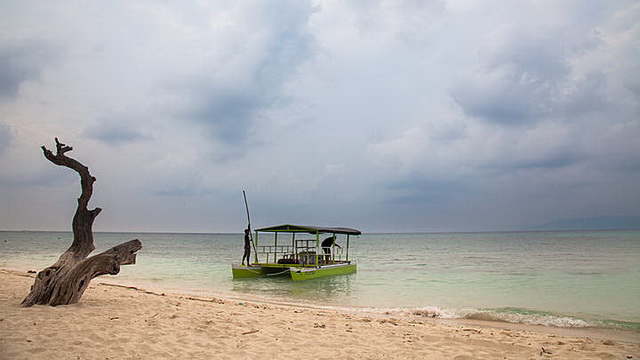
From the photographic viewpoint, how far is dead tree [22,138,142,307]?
25.3 ft

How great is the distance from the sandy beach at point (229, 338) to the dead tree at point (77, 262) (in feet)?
1.08

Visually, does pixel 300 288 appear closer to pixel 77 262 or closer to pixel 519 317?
pixel 519 317

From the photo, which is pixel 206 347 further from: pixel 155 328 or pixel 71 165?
pixel 71 165

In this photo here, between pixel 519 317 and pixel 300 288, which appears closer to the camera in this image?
pixel 519 317

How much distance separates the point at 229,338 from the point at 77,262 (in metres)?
3.83

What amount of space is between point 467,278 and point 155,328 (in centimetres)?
1987

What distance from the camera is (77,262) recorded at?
8.01 m

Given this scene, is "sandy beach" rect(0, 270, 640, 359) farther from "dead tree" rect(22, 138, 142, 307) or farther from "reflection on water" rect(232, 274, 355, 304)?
"reflection on water" rect(232, 274, 355, 304)

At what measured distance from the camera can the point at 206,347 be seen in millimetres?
5844

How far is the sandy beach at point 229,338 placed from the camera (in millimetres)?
5461

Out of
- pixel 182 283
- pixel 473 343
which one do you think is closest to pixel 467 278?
pixel 182 283

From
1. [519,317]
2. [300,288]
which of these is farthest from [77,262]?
[519,317]

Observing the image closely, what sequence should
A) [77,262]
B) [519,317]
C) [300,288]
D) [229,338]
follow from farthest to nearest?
1. [300,288]
2. [519,317]
3. [77,262]
4. [229,338]

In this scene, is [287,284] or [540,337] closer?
[540,337]
